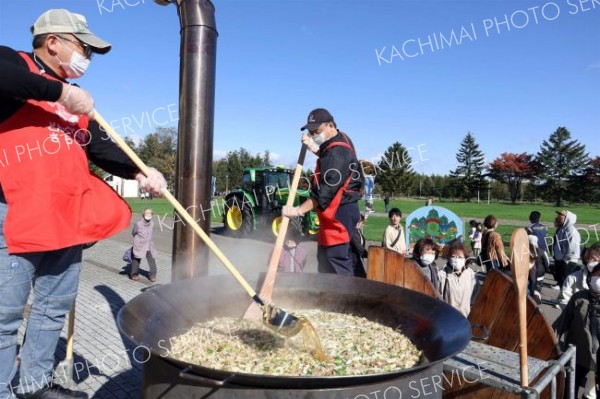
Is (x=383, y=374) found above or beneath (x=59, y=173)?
beneath

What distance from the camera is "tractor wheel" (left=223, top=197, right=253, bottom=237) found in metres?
15.0

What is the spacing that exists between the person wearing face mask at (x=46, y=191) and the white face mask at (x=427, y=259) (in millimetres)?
3343

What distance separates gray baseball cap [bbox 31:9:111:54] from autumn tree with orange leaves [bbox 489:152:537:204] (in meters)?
68.5

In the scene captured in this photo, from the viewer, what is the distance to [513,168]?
66688 mm

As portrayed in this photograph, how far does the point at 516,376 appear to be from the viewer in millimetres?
2258

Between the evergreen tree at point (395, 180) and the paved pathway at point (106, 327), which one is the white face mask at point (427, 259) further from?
the evergreen tree at point (395, 180)

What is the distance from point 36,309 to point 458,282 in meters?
3.64

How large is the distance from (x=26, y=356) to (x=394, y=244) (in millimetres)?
6152

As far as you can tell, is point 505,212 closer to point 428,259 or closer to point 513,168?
point 428,259

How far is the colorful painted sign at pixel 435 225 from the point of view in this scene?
9.28 meters

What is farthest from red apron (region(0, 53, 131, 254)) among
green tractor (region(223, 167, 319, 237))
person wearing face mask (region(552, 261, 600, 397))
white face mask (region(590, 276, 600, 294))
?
green tractor (region(223, 167, 319, 237))

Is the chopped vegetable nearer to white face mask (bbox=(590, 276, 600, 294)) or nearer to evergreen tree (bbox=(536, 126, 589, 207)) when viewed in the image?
white face mask (bbox=(590, 276, 600, 294))

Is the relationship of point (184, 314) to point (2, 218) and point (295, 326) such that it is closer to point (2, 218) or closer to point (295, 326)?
point (295, 326)

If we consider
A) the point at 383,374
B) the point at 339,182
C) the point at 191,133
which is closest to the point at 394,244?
the point at 339,182
